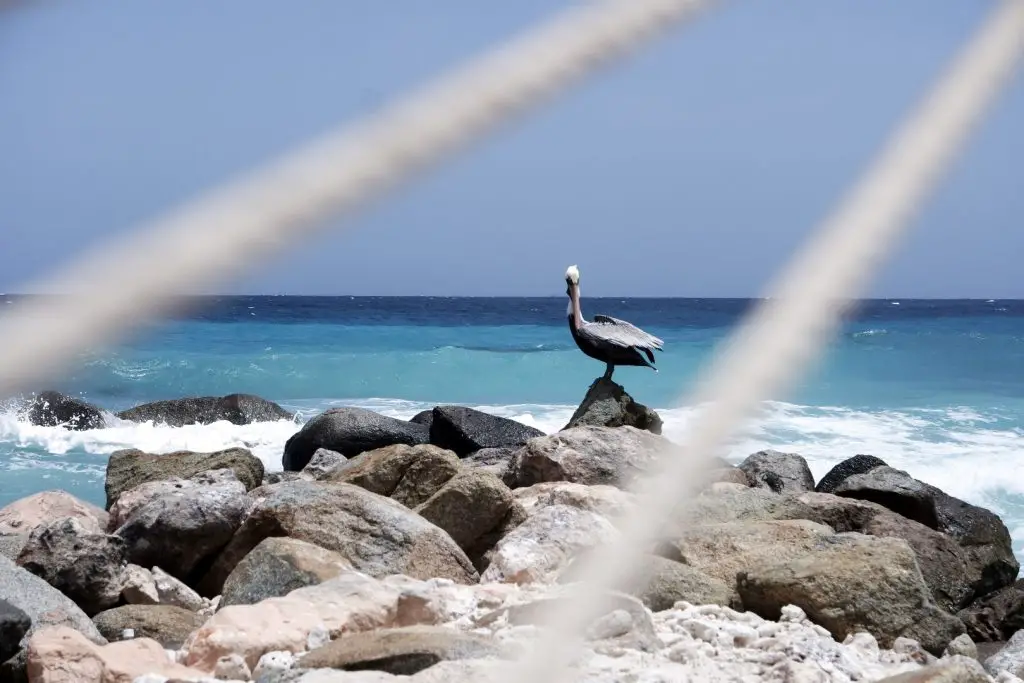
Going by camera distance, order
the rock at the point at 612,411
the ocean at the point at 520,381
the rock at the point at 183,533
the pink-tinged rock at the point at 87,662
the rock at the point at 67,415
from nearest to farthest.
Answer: the pink-tinged rock at the point at 87,662 → the rock at the point at 183,533 → the rock at the point at 612,411 → the ocean at the point at 520,381 → the rock at the point at 67,415

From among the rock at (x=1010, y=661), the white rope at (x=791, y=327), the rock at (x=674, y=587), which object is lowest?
the rock at (x=1010, y=661)

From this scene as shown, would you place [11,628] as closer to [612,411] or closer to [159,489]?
[159,489]

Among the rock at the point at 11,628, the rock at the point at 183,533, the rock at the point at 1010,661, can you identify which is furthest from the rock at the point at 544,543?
the rock at the point at 11,628

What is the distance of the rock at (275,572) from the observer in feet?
12.6

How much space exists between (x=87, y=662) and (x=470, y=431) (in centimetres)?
598

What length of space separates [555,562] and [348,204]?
13.1 ft

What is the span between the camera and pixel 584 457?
595cm

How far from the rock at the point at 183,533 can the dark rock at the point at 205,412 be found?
31.9ft

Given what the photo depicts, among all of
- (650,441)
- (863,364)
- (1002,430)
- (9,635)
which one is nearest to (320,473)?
(650,441)

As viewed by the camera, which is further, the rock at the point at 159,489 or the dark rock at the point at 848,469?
the dark rock at the point at 848,469

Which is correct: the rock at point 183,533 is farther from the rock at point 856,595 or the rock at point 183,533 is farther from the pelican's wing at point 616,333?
the pelican's wing at point 616,333

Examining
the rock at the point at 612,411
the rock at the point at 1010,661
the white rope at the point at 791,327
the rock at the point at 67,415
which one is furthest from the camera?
the rock at the point at 67,415

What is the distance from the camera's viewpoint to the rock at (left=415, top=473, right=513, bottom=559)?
489cm

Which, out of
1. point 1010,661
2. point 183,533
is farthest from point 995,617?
point 183,533
